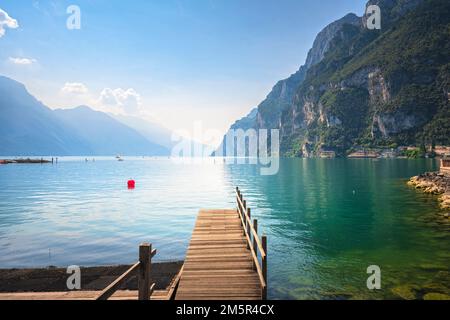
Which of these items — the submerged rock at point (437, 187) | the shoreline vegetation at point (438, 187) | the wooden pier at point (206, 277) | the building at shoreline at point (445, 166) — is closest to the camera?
the wooden pier at point (206, 277)

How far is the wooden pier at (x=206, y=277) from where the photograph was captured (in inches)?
329

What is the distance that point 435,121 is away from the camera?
191m

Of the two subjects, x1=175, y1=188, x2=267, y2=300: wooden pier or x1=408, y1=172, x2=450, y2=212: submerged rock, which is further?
x1=408, y1=172, x2=450, y2=212: submerged rock

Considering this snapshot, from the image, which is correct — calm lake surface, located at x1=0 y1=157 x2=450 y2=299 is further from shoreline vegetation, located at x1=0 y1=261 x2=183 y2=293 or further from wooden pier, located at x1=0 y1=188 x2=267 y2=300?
shoreline vegetation, located at x1=0 y1=261 x2=183 y2=293

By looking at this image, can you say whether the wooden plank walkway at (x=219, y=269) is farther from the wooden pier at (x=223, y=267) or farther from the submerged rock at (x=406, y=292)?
the submerged rock at (x=406, y=292)

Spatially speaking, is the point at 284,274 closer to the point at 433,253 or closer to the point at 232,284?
the point at 232,284

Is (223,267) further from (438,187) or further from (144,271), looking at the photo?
(438,187)

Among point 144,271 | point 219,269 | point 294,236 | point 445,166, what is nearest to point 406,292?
point 219,269

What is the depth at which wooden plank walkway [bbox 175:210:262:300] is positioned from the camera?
9.96 m

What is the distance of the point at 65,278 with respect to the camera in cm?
1421

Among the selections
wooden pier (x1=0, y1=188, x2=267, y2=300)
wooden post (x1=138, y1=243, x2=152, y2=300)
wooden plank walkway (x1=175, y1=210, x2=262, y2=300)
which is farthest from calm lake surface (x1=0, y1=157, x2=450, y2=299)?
wooden post (x1=138, y1=243, x2=152, y2=300)

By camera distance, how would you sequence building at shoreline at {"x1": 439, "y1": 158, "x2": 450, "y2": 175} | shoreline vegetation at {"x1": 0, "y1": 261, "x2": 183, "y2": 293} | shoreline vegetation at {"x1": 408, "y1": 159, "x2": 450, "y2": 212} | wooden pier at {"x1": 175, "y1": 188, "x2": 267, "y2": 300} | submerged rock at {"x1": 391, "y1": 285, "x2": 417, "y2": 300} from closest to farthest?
wooden pier at {"x1": 175, "y1": 188, "x2": 267, "y2": 300}
submerged rock at {"x1": 391, "y1": 285, "x2": 417, "y2": 300}
shoreline vegetation at {"x1": 0, "y1": 261, "x2": 183, "y2": 293}
shoreline vegetation at {"x1": 408, "y1": 159, "x2": 450, "y2": 212}
building at shoreline at {"x1": 439, "y1": 158, "x2": 450, "y2": 175}

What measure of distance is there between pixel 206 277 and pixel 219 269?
88 cm

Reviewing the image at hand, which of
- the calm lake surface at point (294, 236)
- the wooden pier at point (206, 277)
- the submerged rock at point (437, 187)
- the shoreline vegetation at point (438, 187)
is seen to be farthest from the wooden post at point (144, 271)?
the submerged rock at point (437, 187)
